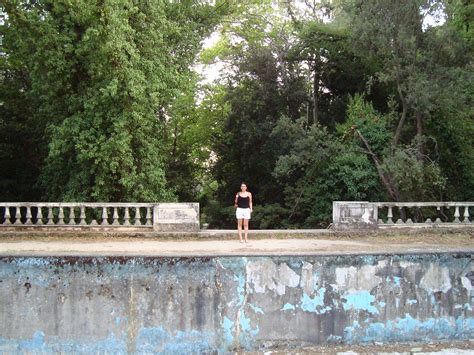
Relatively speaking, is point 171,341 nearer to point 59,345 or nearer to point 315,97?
point 59,345

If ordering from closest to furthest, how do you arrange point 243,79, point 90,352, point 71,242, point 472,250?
point 90,352 → point 472,250 → point 71,242 → point 243,79

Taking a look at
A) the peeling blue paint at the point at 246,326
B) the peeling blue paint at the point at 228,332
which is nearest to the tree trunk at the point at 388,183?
the peeling blue paint at the point at 246,326

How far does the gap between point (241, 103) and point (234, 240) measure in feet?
38.9

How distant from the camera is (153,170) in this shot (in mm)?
14914

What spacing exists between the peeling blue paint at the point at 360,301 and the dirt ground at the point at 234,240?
1.36 metres

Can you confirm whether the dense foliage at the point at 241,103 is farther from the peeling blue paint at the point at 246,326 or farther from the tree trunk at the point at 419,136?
the peeling blue paint at the point at 246,326

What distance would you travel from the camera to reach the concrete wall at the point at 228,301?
7.60 metres

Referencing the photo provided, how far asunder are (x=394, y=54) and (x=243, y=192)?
898 cm

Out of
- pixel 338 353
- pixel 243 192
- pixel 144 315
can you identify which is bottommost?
pixel 338 353

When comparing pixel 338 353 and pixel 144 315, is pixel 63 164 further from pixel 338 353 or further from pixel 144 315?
pixel 338 353

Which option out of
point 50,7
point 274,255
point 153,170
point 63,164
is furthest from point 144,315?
point 50,7

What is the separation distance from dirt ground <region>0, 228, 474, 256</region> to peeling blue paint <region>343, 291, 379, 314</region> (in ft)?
4.45

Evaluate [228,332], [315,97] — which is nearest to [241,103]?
[315,97]

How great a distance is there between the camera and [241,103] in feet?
70.5
